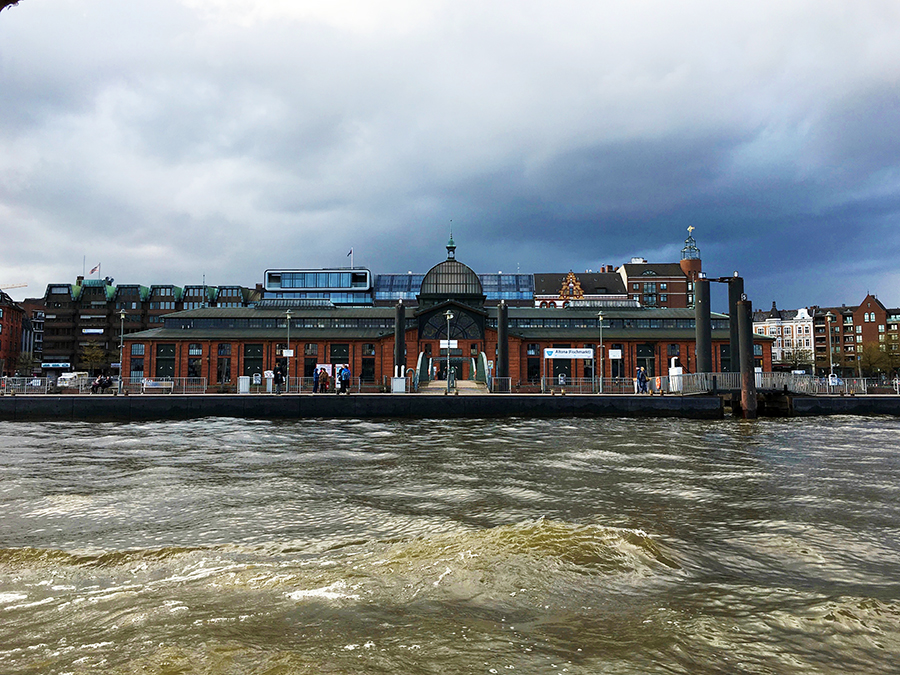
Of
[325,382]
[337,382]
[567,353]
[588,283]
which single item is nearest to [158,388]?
[325,382]

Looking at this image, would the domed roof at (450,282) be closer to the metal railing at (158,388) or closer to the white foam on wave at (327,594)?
the metal railing at (158,388)

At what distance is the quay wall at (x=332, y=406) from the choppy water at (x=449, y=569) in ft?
69.9

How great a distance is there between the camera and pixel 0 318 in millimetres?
99750

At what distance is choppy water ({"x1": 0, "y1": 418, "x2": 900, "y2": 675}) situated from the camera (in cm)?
401

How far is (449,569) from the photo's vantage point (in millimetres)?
5906

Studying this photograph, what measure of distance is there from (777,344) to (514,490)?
14604 cm

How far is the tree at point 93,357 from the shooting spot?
9688 centimetres

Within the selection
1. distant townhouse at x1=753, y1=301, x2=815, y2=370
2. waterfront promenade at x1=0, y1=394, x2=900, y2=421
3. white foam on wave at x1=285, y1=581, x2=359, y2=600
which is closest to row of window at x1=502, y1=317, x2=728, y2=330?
waterfront promenade at x1=0, y1=394, x2=900, y2=421

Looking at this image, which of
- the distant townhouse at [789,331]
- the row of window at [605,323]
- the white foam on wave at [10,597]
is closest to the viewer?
the white foam on wave at [10,597]

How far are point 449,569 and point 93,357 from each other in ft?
360

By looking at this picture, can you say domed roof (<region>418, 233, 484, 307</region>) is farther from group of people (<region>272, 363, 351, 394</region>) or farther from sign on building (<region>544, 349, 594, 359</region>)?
group of people (<region>272, 363, 351, 394</region>)

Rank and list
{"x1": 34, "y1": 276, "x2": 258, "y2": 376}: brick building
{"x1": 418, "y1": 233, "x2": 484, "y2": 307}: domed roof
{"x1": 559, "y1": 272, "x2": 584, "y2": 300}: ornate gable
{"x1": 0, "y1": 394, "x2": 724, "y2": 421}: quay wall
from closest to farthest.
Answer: {"x1": 0, "y1": 394, "x2": 724, "y2": 421}: quay wall, {"x1": 418, "y1": 233, "x2": 484, "y2": 307}: domed roof, {"x1": 559, "y1": 272, "x2": 584, "y2": 300}: ornate gable, {"x1": 34, "y1": 276, "x2": 258, "y2": 376}: brick building

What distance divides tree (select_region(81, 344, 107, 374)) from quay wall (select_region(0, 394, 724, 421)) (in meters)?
70.4

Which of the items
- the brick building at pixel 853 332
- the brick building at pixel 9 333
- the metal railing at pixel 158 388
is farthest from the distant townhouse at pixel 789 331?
the brick building at pixel 9 333
